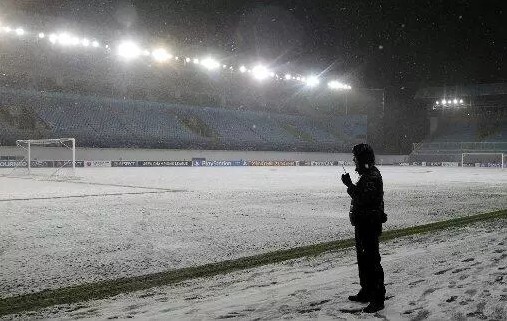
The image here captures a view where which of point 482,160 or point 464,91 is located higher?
point 464,91

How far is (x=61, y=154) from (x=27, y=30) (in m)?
11.1

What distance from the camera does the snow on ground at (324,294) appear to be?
423 cm

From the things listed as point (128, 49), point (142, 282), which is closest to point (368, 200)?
point (142, 282)

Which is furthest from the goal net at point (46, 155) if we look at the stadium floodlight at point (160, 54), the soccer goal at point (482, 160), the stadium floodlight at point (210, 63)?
the soccer goal at point (482, 160)

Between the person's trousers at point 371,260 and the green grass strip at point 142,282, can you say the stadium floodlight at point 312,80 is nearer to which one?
the green grass strip at point 142,282

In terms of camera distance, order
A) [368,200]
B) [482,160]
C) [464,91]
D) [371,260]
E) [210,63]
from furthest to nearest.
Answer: [464,91], [482,160], [210,63], [371,260], [368,200]

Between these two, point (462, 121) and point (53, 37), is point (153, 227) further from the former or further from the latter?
point (462, 121)

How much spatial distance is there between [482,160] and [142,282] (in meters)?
64.6

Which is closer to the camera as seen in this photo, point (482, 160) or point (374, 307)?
point (374, 307)

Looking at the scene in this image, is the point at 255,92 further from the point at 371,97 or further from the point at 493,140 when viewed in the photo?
the point at 493,140

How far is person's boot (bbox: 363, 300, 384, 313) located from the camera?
4.30 meters

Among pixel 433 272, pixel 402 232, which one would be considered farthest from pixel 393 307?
pixel 402 232

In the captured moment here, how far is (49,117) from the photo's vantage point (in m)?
43.7

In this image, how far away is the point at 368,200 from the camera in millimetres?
4309
